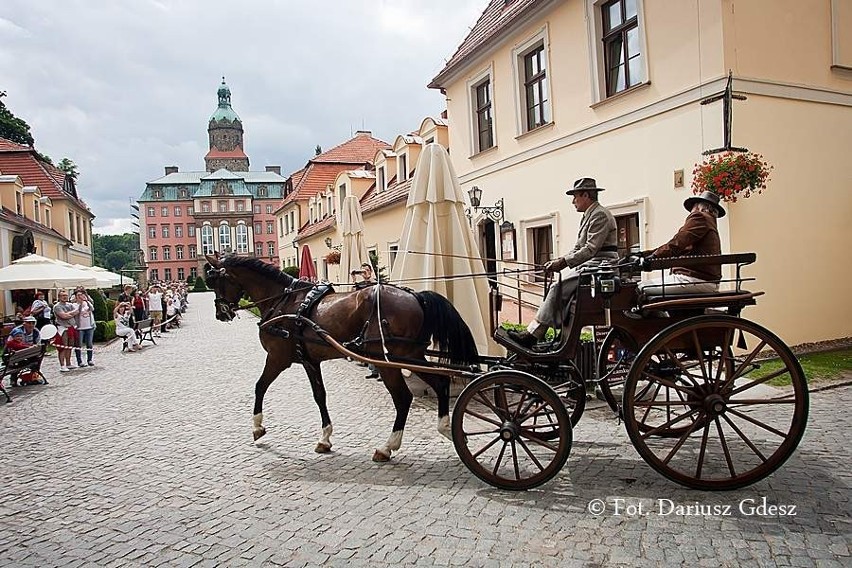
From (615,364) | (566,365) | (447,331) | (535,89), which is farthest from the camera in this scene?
(535,89)

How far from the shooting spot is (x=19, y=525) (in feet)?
13.6

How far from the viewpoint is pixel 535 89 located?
12.8m

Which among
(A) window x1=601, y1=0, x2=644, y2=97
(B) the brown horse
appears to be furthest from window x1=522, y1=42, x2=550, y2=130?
(B) the brown horse

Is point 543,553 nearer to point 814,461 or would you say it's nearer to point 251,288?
point 814,461

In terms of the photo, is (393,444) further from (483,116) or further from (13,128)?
(13,128)

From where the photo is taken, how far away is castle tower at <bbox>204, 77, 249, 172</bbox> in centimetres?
10231

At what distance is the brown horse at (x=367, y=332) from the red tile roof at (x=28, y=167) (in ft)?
98.4

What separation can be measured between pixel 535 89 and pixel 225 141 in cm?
10235

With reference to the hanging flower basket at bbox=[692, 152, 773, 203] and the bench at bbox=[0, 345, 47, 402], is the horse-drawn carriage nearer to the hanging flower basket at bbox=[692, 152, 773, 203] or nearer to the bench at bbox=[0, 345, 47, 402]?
the hanging flower basket at bbox=[692, 152, 773, 203]

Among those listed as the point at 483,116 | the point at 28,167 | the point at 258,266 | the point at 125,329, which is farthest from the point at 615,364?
the point at 28,167

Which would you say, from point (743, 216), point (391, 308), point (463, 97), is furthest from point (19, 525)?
point (463, 97)

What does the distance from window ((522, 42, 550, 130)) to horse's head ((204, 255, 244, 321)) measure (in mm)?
8376

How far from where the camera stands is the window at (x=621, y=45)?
1001 centimetres

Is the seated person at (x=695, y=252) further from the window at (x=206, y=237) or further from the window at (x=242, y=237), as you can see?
the window at (x=206, y=237)
